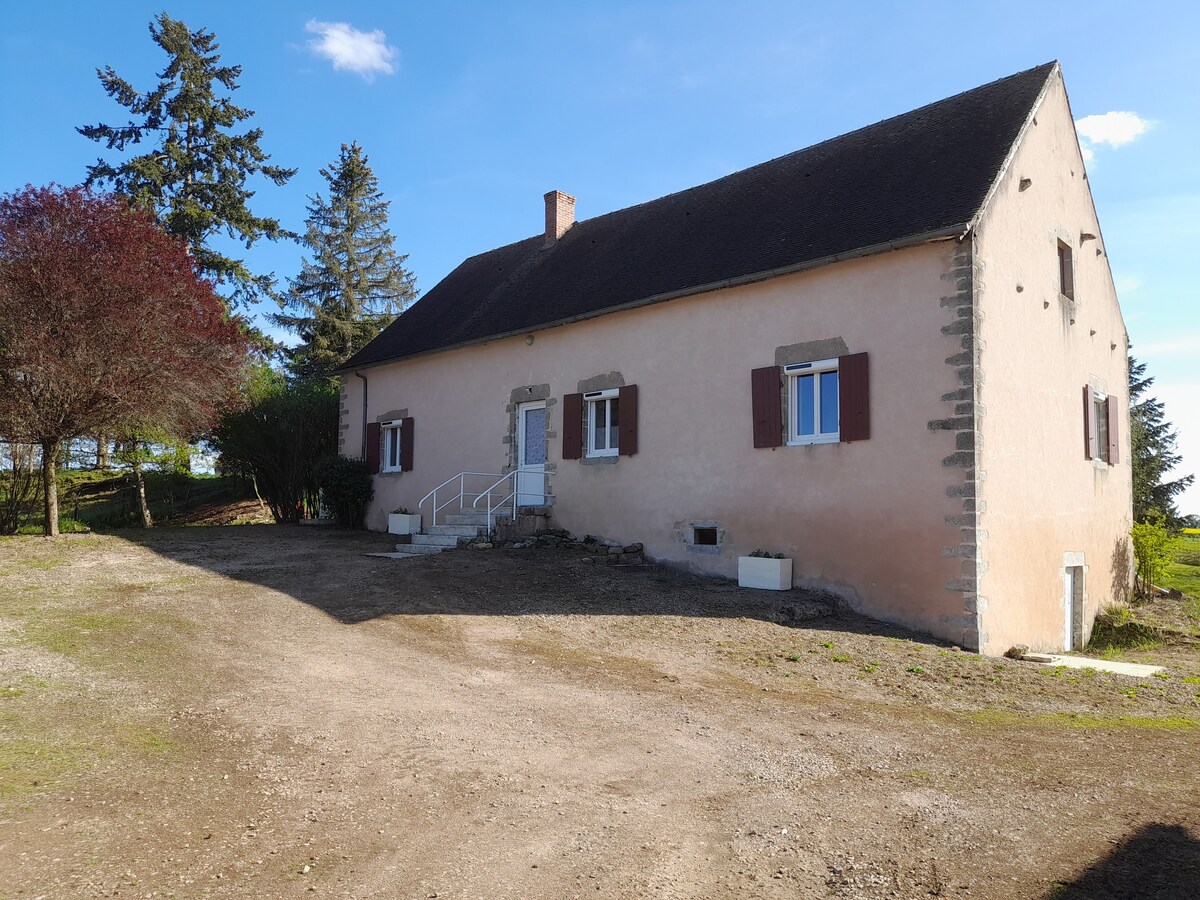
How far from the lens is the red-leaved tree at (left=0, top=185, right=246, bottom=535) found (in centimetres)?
1146

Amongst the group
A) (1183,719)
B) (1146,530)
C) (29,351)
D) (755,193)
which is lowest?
(1183,719)

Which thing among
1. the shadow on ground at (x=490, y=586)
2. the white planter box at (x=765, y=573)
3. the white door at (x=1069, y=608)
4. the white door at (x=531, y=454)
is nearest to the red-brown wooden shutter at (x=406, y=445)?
the white door at (x=531, y=454)

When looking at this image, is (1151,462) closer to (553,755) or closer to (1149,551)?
(1149,551)

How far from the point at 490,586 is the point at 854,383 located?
17.0ft

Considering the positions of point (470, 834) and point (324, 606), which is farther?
point (324, 606)

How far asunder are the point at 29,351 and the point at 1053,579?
1416 centimetres

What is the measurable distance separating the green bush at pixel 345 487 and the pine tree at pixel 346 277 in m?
15.5

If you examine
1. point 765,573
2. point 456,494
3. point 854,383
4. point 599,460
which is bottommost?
point 765,573

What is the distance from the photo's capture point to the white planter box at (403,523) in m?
15.7

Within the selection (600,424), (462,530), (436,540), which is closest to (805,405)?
(600,424)

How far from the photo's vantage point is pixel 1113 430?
14.3 m

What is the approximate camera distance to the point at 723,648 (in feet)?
27.1

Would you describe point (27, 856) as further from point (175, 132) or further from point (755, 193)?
point (175, 132)

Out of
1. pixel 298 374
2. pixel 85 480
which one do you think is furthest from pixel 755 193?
pixel 298 374
